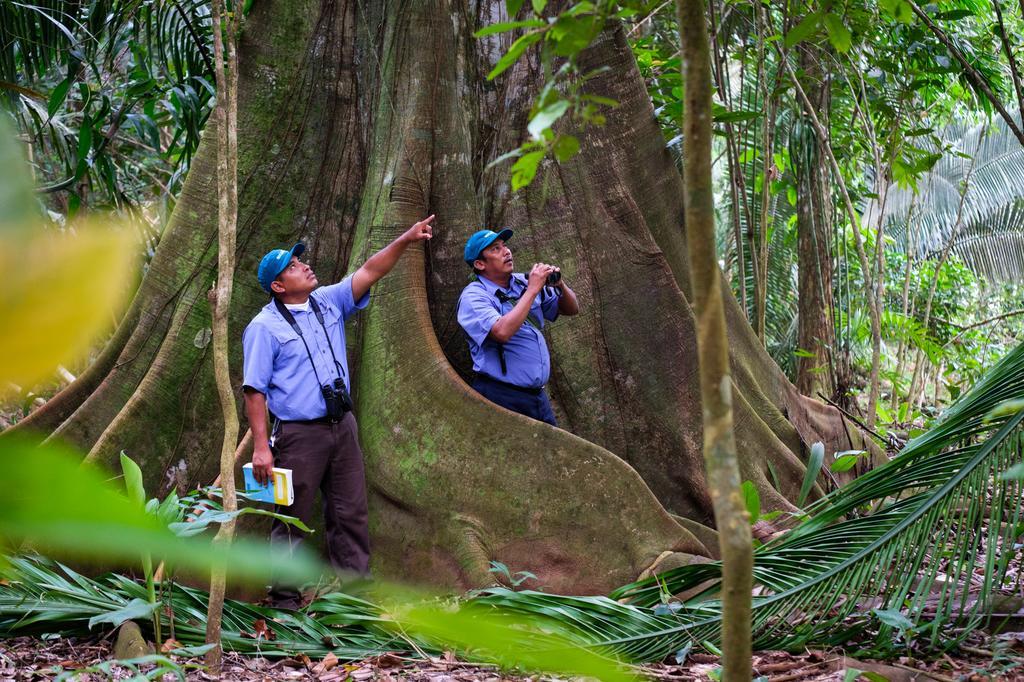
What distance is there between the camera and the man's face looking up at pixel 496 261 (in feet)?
14.5

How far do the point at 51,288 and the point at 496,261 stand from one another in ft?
13.7

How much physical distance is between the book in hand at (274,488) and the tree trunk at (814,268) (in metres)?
4.22

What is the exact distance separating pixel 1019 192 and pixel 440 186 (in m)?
14.4

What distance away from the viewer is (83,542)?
31cm

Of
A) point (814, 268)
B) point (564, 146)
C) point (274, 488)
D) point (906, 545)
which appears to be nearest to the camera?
point (564, 146)

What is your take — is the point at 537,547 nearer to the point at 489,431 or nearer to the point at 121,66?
the point at 489,431

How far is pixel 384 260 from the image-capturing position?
4191 millimetres

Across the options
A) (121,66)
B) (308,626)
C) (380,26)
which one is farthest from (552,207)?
(121,66)

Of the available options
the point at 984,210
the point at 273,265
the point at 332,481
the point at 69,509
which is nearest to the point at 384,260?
the point at 273,265

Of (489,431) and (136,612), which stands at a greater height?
(489,431)

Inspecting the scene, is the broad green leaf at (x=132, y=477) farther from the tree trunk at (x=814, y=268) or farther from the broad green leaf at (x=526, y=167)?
the tree trunk at (x=814, y=268)

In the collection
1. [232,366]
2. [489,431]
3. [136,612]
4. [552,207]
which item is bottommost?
[136,612]

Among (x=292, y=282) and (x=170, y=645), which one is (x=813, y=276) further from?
(x=170, y=645)

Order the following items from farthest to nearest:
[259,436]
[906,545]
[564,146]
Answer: [259,436]
[906,545]
[564,146]
